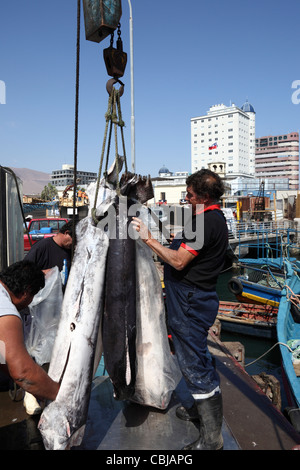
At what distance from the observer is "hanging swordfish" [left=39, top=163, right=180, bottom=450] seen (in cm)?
216

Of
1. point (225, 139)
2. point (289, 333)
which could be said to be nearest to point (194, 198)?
point (289, 333)

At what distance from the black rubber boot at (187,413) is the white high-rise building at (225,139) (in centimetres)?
10674

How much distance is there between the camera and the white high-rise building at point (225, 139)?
354 feet

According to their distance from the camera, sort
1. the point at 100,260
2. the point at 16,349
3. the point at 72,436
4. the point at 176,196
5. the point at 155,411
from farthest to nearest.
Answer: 1. the point at 176,196
2. the point at 155,411
3. the point at 100,260
4. the point at 72,436
5. the point at 16,349

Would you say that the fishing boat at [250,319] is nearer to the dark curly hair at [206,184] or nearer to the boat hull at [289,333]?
the boat hull at [289,333]

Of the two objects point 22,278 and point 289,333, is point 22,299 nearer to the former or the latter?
point 22,278

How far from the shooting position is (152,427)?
8.48ft

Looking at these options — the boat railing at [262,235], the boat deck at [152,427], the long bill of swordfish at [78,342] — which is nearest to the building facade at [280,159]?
the boat railing at [262,235]

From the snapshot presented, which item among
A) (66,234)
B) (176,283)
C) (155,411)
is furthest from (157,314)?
(66,234)

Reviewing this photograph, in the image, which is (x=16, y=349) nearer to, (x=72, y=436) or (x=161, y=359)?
(x=72, y=436)

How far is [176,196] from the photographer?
61.1 meters

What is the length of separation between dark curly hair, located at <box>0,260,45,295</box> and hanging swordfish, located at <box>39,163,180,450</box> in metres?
0.31

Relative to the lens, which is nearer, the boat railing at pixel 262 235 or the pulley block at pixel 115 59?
the pulley block at pixel 115 59
